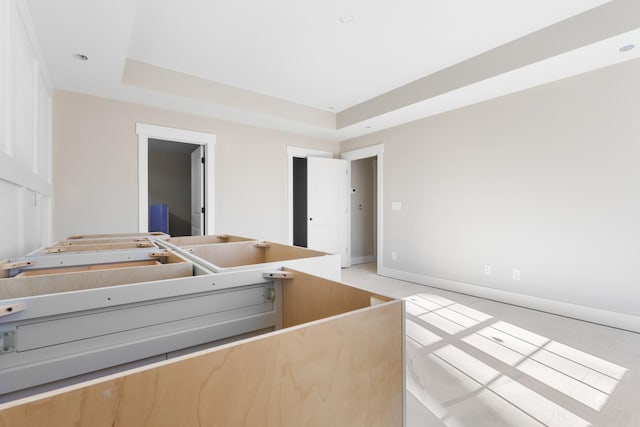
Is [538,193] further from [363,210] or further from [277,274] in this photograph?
[363,210]

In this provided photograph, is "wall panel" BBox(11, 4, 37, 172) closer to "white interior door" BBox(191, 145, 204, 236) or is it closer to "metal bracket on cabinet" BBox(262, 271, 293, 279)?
"metal bracket on cabinet" BBox(262, 271, 293, 279)

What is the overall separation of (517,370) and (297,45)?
3132mm

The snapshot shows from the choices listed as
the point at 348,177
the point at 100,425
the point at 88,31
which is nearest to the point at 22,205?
the point at 88,31

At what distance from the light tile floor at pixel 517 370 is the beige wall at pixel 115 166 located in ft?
9.15

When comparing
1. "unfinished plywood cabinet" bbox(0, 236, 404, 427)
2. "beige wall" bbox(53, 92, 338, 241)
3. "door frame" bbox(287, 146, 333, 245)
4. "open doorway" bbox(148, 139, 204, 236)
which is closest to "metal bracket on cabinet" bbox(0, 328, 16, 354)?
"unfinished plywood cabinet" bbox(0, 236, 404, 427)

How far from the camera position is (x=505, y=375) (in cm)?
189

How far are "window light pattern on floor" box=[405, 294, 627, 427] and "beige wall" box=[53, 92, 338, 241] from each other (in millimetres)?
2866

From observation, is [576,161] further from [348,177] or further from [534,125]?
[348,177]

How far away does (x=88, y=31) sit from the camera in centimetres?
210

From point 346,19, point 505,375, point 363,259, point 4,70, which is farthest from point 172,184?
point 505,375

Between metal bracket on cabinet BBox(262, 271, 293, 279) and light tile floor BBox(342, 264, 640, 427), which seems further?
light tile floor BBox(342, 264, 640, 427)

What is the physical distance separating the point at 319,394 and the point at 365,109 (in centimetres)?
409

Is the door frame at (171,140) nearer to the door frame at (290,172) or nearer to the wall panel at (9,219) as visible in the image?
the door frame at (290,172)

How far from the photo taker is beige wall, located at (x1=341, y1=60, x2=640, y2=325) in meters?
2.62
